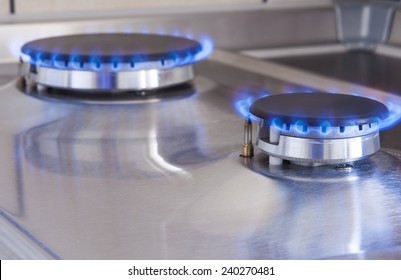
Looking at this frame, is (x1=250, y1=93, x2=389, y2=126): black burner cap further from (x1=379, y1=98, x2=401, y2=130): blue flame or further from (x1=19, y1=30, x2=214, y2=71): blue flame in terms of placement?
(x1=19, y1=30, x2=214, y2=71): blue flame

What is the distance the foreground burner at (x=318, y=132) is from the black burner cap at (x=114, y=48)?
341 millimetres

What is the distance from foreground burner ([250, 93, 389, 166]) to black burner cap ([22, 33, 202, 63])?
0.34 meters

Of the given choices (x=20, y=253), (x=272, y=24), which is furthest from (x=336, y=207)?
(x=272, y=24)

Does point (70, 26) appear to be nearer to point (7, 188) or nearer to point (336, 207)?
point (7, 188)

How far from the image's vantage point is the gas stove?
0.70 m

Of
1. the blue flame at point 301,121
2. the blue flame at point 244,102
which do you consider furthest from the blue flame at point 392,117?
the blue flame at point 244,102

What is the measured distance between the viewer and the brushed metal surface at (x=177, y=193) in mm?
691

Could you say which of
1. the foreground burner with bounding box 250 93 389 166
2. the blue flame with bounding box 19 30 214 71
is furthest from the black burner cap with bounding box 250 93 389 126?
the blue flame with bounding box 19 30 214 71

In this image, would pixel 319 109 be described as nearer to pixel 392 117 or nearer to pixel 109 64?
pixel 392 117

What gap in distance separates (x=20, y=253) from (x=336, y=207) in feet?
0.96

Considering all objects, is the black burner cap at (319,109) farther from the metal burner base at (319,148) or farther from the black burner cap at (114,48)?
the black burner cap at (114,48)
